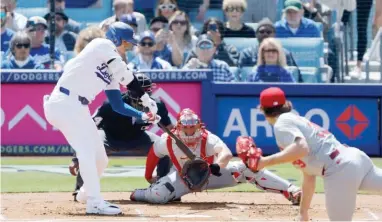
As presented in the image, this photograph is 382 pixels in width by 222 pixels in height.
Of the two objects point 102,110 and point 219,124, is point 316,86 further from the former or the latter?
point 102,110

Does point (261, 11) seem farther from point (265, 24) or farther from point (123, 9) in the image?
point (123, 9)

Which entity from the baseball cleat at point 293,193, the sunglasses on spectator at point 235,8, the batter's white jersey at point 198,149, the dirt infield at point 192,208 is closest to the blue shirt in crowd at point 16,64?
the sunglasses on spectator at point 235,8

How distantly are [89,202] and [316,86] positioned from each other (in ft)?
19.5

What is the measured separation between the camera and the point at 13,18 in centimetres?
1473

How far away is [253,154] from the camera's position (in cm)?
634

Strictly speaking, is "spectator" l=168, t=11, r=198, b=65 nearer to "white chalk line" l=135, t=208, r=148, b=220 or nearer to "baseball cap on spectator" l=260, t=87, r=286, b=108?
"white chalk line" l=135, t=208, r=148, b=220

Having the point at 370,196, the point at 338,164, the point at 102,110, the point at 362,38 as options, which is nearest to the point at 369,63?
the point at 362,38

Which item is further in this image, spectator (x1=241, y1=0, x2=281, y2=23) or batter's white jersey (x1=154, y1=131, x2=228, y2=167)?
spectator (x1=241, y1=0, x2=281, y2=23)

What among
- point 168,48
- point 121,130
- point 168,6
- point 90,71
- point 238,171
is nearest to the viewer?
point 90,71

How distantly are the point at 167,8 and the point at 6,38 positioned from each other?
2.49 m

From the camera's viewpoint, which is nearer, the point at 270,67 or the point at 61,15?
the point at 270,67

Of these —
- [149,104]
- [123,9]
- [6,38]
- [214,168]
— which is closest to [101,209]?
[149,104]

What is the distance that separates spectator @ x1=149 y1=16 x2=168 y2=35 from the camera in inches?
567

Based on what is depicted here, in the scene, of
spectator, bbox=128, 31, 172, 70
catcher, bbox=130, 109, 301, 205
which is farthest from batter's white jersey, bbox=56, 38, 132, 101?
spectator, bbox=128, 31, 172, 70
